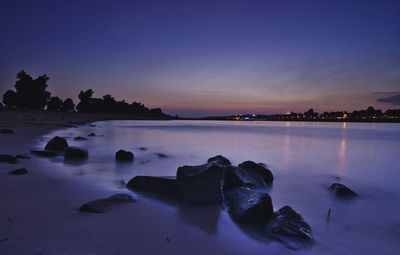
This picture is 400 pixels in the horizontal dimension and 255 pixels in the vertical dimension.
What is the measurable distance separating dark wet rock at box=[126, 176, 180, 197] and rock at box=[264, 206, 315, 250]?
193cm

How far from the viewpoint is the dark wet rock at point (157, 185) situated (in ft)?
18.1

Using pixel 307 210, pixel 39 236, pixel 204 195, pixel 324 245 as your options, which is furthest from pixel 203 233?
pixel 307 210

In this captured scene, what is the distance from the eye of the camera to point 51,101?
8775 cm

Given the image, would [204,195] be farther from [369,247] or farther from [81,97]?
[81,97]

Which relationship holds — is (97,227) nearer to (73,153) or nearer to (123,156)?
(73,153)

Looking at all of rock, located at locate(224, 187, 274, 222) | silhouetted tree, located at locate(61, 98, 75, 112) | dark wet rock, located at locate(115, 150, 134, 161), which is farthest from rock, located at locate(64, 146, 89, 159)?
silhouetted tree, located at locate(61, 98, 75, 112)

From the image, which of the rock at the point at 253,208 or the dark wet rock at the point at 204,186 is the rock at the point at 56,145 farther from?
the rock at the point at 253,208

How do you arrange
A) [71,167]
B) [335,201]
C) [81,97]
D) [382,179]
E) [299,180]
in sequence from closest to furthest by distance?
1. [335,201]
2. [71,167]
3. [299,180]
4. [382,179]
5. [81,97]

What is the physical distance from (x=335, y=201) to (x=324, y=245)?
2653 mm

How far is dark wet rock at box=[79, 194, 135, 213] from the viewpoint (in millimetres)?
4227

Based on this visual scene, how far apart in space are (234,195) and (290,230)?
133 cm

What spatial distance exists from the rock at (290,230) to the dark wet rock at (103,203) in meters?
2.28

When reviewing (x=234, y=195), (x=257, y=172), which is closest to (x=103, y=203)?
(x=234, y=195)

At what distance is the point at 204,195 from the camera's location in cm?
506
